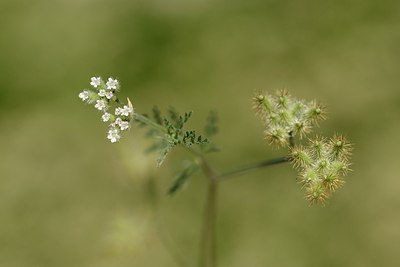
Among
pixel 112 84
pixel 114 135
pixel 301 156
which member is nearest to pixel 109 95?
pixel 112 84

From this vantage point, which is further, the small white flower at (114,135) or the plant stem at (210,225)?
the plant stem at (210,225)

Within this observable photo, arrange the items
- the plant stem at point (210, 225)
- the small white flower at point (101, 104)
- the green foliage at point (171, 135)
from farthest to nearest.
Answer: the plant stem at point (210, 225)
the small white flower at point (101, 104)
the green foliage at point (171, 135)

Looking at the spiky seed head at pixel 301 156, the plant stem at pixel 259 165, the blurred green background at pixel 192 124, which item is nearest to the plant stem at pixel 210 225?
the plant stem at pixel 259 165

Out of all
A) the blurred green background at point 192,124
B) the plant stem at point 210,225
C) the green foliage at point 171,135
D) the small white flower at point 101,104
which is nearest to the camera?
the green foliage at point 171,135

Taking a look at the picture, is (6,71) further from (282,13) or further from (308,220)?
Result: (308,220)

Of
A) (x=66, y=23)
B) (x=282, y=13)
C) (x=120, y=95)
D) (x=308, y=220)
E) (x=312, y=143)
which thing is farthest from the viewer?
(x=66, y=23)

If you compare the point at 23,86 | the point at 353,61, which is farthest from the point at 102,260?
the point at 353,61

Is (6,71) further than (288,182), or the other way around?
(6,71)

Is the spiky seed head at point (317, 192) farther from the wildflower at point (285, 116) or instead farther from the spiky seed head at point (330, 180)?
the wildflower at point (285, 116)

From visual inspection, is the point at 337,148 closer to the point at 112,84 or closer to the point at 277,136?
the point at 277,136
